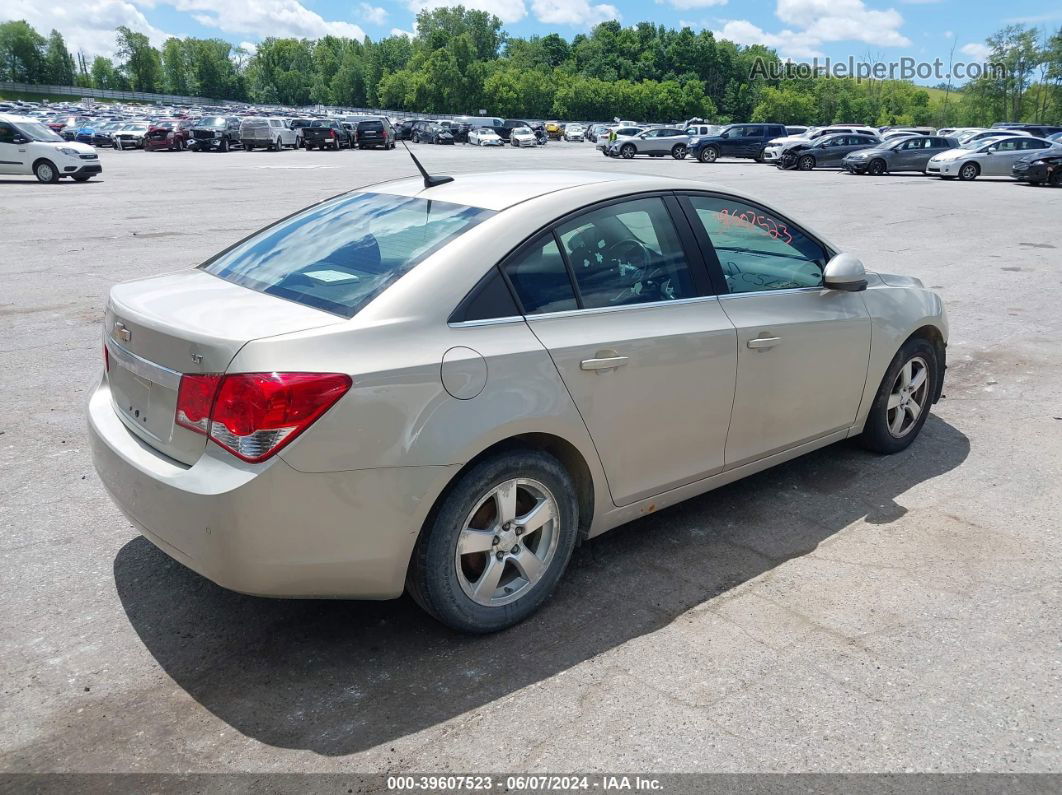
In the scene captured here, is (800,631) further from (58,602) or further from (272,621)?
(58,602)

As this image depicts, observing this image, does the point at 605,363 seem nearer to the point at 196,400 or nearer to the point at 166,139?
the point at 196,400

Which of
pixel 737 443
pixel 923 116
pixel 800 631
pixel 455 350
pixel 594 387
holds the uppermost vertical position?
pixel 923 116

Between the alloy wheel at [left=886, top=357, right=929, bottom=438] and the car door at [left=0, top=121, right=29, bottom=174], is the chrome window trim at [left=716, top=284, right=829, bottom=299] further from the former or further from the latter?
the car door at [left=0, top=121, right=29, bottom=174]

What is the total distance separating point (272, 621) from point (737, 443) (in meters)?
2.14

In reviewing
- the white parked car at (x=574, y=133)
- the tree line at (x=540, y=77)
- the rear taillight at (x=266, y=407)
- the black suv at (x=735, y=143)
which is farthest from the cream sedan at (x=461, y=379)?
the tree line at (x=540, y=77)

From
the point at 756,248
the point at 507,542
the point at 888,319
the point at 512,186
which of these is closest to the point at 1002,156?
the point at 888,319

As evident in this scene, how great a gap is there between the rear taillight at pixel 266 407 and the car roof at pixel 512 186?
1157mm

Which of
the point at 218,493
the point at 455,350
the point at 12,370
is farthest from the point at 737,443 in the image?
the point at 12,370

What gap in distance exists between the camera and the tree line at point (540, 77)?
128 m

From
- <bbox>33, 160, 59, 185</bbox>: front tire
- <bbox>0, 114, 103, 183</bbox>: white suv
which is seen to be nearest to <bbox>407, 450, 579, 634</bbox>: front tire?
<bbox>0, 114, 103, 183</bbox>: white suv

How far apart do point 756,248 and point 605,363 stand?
1316 millimetres

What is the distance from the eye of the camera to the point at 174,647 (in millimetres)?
3213

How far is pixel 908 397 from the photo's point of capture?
511cm

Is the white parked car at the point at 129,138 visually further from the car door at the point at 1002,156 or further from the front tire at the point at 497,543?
the front tire at the point at 497,543
